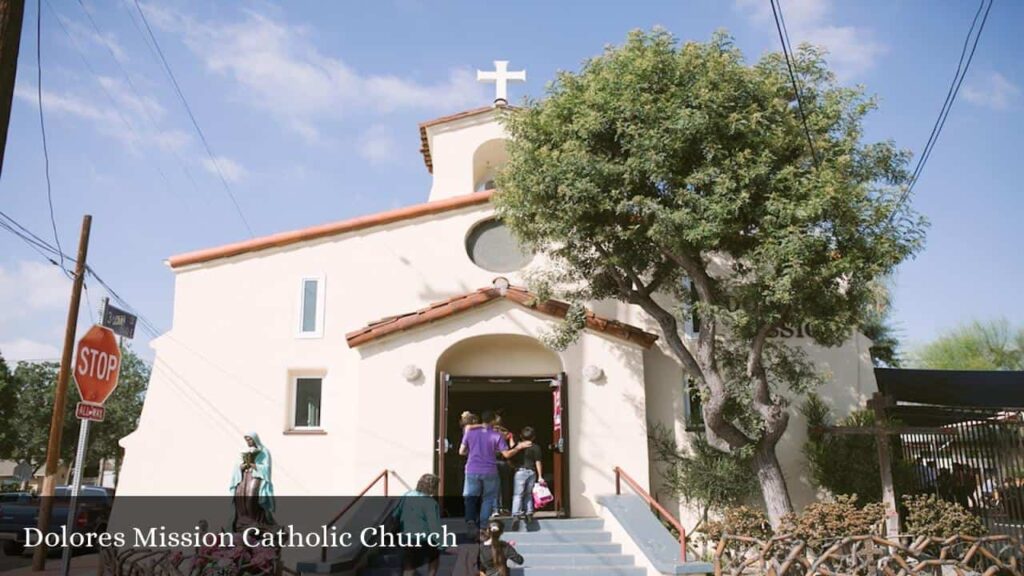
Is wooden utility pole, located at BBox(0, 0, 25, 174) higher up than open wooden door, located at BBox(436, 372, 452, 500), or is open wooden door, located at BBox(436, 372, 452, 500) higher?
wooden utility pole, located at BBox(0, 0, 25, 174)

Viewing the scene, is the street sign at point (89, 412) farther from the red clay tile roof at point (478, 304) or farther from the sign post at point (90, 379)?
the red clay tile roof at point (478, 304)

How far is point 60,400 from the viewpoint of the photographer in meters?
16.9

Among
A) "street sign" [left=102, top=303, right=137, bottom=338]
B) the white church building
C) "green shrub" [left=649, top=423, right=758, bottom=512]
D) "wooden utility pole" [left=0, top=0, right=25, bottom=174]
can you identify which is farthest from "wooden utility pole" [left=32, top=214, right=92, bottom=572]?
"green shrub" [left=649, top=423, right=758, bottom=512]

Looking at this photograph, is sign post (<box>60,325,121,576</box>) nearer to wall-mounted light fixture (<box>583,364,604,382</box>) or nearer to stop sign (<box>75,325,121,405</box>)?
stop sign (<box>75,325,121,405</box>)

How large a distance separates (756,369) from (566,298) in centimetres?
350

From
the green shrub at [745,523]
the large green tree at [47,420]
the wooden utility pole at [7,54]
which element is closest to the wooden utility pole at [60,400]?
the wooden utility pole at [7,54]

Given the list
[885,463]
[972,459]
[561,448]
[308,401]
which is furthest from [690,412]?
[308,401]

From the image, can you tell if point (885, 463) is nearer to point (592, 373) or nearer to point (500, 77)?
point (592, 373)

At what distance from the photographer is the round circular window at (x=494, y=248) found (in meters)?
16.8

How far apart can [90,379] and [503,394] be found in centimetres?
1005

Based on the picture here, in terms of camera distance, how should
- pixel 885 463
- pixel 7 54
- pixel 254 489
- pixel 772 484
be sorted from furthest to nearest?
pixel 885 463
pixel 772 484
pixel 254 489
pixel 7 54

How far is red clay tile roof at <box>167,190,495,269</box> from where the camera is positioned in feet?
54.7

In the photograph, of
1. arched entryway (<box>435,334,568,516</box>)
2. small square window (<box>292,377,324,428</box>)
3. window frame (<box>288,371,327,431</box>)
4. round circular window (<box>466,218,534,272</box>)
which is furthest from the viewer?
round circular window (<box>466,218,534,272</box>)

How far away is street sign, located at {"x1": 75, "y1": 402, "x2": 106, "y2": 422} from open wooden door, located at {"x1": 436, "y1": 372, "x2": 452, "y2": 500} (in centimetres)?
582
